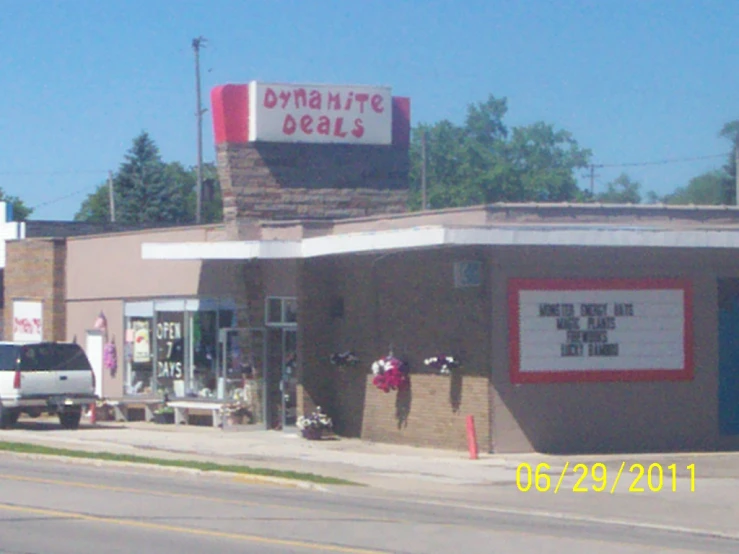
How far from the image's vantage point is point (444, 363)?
22844 mm

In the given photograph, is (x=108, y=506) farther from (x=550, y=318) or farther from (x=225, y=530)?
(x=550, y=318)

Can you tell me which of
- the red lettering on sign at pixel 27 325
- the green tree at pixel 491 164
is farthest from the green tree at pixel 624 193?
the red lettering on sign at pixel 27 325

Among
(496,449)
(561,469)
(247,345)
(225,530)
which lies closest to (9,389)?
(247,345)

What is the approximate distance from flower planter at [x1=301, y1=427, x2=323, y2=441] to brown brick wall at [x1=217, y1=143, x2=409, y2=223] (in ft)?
16.9

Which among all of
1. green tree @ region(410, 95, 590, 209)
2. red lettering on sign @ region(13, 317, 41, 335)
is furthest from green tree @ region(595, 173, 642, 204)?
red lettering on sign @ region(13, 317, 41, 335)

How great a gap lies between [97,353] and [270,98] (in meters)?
9.63

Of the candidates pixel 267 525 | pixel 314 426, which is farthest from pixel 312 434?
pixel 267 525

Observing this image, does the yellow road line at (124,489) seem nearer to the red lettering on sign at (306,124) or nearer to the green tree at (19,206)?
the red lettering on sign at (306,124)

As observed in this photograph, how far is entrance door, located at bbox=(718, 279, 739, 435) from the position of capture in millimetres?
23297

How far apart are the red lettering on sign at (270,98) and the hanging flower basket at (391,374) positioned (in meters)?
7.09

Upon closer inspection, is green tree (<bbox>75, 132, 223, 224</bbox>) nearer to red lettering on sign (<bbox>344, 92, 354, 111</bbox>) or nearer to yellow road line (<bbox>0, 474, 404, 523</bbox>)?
red lettering on sign (<bbox>344, 92, 354, 111</bbox>)

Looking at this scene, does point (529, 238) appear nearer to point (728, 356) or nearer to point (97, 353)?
point (728, 356)

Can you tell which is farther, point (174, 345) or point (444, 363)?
point (174, 345)

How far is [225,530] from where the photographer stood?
13203 mm
